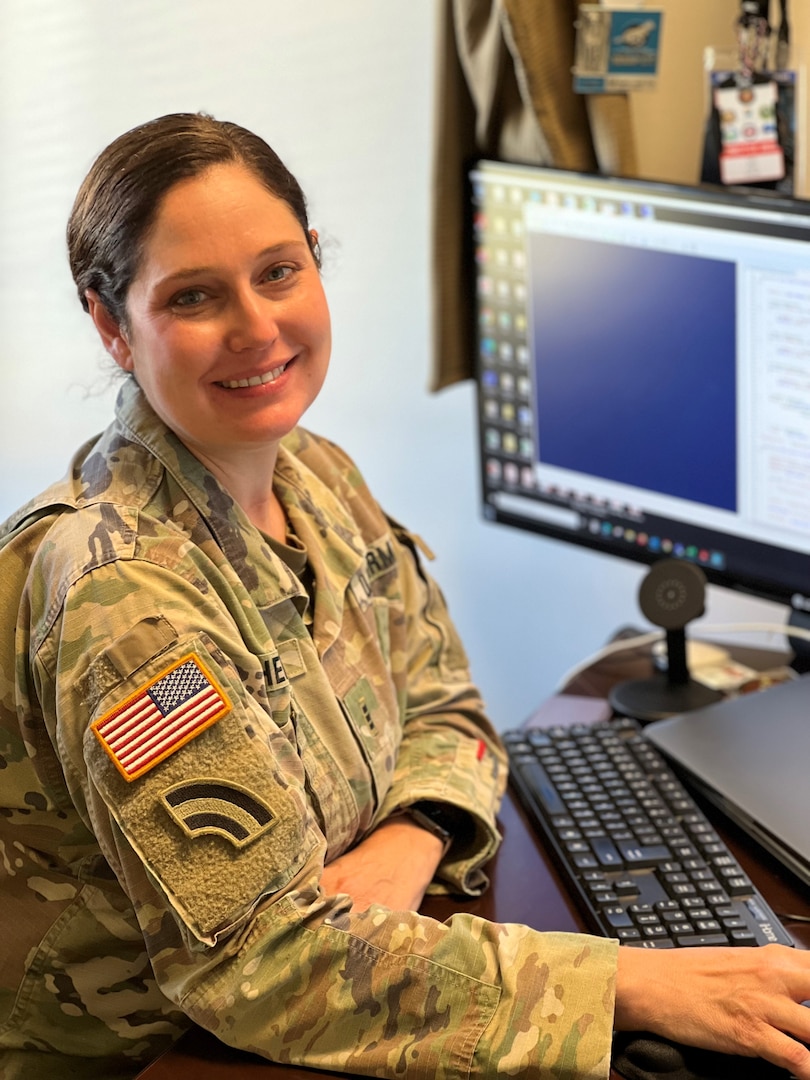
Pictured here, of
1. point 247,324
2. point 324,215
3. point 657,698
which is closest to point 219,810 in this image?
point 247,324

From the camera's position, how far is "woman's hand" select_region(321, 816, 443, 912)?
1.03 metres

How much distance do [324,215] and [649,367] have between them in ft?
2.24

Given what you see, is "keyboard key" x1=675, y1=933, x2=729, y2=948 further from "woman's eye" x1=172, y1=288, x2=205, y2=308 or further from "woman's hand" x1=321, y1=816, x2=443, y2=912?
"woman's eye" x1=172, y1=288, x2=205, y2=308

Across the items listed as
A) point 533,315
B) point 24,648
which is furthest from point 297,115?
point 24,648

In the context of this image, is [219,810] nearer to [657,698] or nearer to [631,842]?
[631,842]

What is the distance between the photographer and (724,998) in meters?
0.87

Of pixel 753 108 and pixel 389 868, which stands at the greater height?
pixel 753 108

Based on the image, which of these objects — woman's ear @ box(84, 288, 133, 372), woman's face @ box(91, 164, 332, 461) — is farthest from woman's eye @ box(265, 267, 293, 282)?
woman's ear @ box(84, 288, 133, 372)

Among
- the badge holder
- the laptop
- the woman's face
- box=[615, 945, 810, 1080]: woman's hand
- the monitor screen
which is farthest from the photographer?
the badge holder

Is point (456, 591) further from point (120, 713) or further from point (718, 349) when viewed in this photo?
point (120, 713)

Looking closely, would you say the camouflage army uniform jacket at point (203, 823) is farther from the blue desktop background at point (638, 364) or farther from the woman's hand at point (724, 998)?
→ the blue desktop background at point (638, 364)

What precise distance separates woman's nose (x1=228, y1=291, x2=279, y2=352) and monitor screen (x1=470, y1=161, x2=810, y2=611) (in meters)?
0.51

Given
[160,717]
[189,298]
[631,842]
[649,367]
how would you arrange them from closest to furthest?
[160,717] < [189,298] < [631,842] < [649,367]

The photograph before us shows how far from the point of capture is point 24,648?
0.95m
